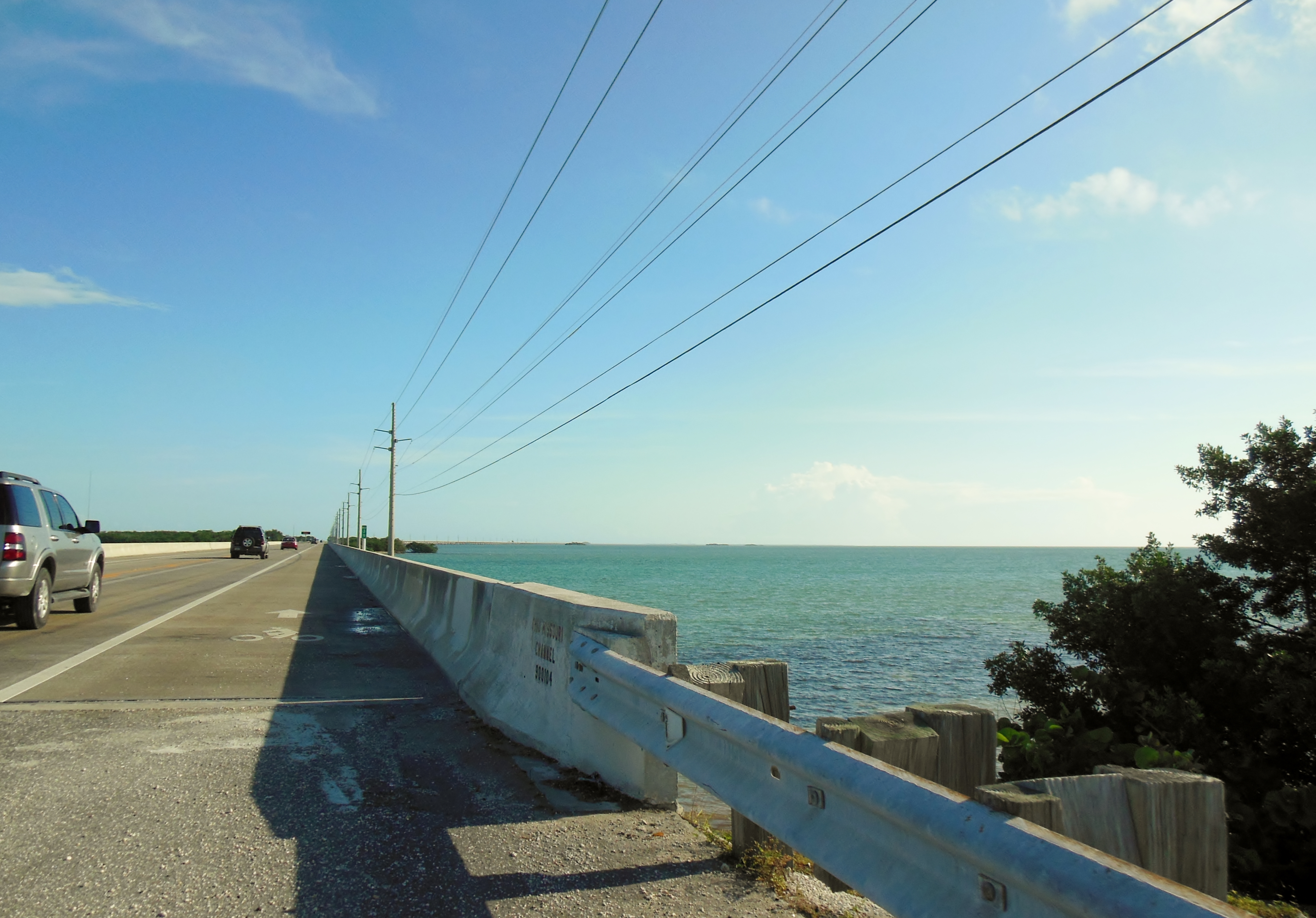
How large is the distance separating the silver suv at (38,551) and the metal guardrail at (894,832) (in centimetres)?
1310

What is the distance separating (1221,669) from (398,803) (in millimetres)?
11300

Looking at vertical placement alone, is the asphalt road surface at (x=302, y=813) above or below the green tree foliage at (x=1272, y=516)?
below

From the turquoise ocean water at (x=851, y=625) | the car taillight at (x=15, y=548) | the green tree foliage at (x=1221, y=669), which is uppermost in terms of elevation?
the car taillight at (x=15, y=548)

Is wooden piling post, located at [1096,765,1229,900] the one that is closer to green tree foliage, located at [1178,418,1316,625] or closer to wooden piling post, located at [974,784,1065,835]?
wooden piling post, located at [974,784,1065,835]

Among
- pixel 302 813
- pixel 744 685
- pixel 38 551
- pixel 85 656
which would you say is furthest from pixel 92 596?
pixel 744 685

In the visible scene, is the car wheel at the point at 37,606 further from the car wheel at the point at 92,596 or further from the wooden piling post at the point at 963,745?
the wooden piling post at the point at 963,745

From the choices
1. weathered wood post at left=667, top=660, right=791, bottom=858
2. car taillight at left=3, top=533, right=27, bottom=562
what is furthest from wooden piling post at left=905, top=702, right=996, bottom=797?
car taillight at left=3, top=533, right=27, bottom=562

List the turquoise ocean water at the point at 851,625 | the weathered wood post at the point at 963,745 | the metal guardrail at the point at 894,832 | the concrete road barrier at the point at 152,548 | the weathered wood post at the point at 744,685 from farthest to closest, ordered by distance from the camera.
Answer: the concrete road barrier at the point at 152,548, the turquoise ocean water at the point at 851,625, the weathered wood post at the point at 744,685, the weathered wood post at the point at 963,745, the metal guardrail at the point at 894,832

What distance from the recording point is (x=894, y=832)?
2.47 m

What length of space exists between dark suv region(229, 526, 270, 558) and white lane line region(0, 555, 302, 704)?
40085mm

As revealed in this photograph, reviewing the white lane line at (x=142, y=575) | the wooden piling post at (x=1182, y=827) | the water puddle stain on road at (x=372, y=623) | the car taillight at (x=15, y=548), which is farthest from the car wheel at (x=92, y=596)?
the wooden piling post at (x=1182, y=827)

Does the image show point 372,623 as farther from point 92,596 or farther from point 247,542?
point 247,542

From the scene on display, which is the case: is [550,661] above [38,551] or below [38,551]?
below

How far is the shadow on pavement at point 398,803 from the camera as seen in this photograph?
3.82 meters
